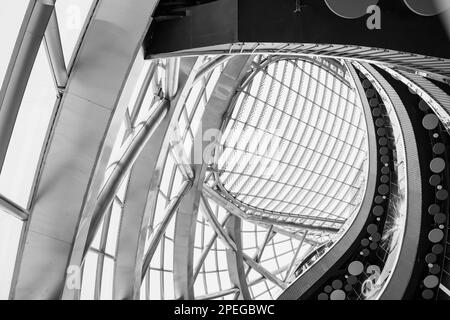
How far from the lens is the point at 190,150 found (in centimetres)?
1973

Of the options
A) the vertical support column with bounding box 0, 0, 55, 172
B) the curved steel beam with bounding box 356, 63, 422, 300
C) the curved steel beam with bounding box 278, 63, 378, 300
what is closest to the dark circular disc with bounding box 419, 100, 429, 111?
the curved steel beam with bounding box 356, 63, 422, 300

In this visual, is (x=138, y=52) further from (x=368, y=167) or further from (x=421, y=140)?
(x=368, y=167)

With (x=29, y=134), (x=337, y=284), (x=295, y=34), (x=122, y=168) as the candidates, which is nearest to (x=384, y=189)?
(x=337, y=284)

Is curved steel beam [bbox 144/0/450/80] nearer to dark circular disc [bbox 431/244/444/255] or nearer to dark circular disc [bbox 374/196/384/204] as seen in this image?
dark circular disc [bbox 431/244/444/255]

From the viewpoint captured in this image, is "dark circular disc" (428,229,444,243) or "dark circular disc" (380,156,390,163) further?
"dark circular disc" (380,156,390,163)

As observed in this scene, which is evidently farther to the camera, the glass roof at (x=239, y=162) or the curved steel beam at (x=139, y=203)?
the curved steel beam at (x=139, y=203)

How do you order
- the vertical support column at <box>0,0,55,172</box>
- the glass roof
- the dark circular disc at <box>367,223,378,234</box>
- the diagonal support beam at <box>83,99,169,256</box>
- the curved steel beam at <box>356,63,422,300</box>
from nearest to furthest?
the vertical support column at <box>0,0,55,172</box> → the glass roof → the diagonal support beam at <box>83,99,169,256</box> → the curved steel beam at <box>356,63,422,300</box> → the dark circular disc at <box>367,223,378,234</box>

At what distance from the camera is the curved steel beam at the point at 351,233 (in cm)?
1995

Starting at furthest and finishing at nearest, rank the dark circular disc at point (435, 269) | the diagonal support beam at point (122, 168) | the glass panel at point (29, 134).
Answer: the dark circular disc at point (435, 269) < the diagonal support beam at point (122, 168) < the glass panel at point (29, 134)

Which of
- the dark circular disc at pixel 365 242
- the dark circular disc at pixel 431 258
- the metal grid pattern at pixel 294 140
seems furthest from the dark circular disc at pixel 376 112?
the metal grid pattern at pixel 294 140

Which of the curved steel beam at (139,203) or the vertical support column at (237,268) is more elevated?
the vertical support column at (237,268)

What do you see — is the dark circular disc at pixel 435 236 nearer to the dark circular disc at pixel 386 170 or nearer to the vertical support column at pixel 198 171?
the dark circular disc at pixel 386 170

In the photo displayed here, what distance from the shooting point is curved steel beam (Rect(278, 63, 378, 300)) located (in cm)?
1995

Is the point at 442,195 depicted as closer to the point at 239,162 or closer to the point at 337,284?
the point at 337,284
